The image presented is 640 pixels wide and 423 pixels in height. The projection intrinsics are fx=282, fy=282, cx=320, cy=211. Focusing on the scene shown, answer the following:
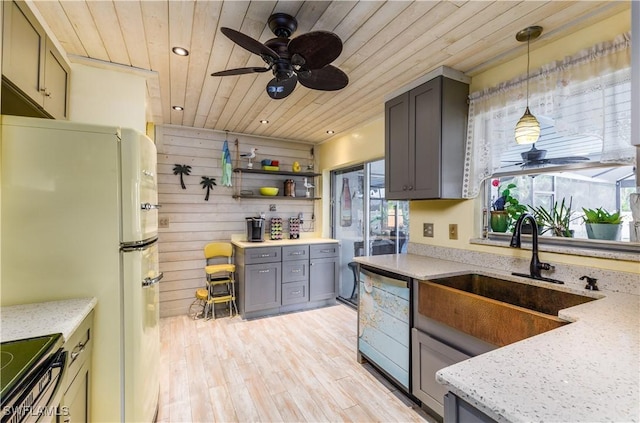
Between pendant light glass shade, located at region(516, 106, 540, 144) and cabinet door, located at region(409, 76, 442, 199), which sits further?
cabinet door, located at region(409, 76, 442, 199)

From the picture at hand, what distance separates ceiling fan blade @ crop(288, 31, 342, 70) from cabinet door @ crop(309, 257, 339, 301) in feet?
9.05

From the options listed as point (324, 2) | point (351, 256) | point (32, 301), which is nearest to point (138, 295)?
point (32, 301)

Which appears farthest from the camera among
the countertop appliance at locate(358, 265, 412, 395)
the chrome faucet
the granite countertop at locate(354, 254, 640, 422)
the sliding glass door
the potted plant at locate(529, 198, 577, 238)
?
the sliding glass door

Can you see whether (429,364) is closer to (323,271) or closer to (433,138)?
(433,138)

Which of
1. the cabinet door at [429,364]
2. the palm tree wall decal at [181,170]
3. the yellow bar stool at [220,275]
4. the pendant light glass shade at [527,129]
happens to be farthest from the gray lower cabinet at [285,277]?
the pendant light glass shade at [527,129]

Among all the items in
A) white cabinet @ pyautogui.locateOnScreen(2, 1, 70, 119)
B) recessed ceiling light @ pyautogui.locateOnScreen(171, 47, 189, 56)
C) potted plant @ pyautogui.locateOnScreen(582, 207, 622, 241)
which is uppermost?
recessed ceiling light @ pyautogui.locateOnScreen(171, 47, 189, 56)

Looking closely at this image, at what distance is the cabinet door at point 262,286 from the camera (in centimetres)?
348

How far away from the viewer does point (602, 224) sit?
1635 mm

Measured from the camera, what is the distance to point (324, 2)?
1.46m

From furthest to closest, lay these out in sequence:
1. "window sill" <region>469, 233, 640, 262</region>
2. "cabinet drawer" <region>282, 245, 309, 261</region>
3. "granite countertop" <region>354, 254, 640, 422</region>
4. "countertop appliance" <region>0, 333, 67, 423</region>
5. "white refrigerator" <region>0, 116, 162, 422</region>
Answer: "cabinet drawer" <region>282, 245, 309, 261</region>, "window sill" <region>469, 233, 640, 262</region>, "white refrigerator" <region>0, 116, 162, 422</region>, "countertop appliance" <region>0, 333, 67, 423</region>, "granite countertop" <region>354, 254, 640, 422</region>

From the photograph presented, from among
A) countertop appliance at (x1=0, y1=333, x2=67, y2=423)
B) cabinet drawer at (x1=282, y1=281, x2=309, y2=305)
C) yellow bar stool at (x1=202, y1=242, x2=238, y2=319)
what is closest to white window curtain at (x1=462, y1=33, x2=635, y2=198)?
cabinet drawer at (x1=282, y1=281, x2=309, y2=305)

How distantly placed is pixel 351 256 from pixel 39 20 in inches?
148

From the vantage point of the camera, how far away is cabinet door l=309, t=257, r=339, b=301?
3.89 m

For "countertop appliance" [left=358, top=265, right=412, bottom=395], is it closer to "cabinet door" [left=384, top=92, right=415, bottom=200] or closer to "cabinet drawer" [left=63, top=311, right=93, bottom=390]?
"cabinet door" [left=384, top=92, right=415, bottom=200]
